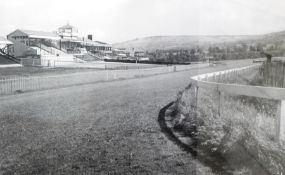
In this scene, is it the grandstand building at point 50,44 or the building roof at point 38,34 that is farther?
the building roof at point 38,34

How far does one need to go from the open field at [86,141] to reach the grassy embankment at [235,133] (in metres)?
0.63

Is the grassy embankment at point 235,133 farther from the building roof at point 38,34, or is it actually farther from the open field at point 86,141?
the building roof at point 38,34

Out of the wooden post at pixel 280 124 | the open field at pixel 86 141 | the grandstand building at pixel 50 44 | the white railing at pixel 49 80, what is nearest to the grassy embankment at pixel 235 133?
the wooden post at pixel 280 124

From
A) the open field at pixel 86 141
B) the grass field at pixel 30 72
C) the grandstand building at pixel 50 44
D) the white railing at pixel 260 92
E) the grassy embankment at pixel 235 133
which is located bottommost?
the open field at pixel 86 141

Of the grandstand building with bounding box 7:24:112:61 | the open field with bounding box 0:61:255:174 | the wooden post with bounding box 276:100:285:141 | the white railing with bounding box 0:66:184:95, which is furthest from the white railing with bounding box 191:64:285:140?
the grandstand building with bounding box 7:24:112:61

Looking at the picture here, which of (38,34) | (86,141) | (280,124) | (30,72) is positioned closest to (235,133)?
(280,124)

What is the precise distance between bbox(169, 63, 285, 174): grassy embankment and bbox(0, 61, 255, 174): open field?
63 cm

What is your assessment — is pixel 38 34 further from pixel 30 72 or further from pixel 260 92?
pixel 260 92

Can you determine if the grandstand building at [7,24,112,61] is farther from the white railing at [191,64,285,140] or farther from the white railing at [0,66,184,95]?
the white railing at [191,64,285,140]

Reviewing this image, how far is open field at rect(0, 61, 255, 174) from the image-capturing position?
546cm

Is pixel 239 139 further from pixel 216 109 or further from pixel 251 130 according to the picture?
pixel 216 109

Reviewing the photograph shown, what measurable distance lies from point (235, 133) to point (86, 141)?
3.13m

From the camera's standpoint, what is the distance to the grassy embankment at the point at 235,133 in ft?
16.9

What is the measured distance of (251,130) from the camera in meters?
6.20
